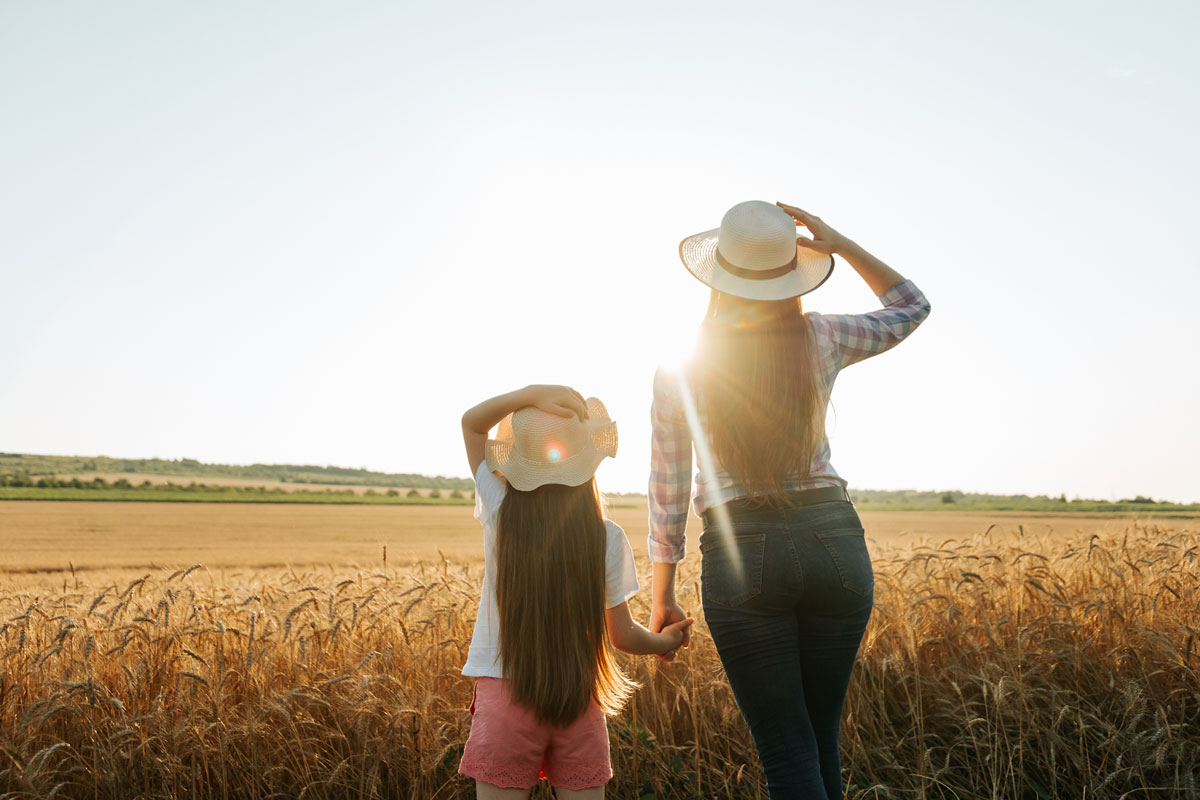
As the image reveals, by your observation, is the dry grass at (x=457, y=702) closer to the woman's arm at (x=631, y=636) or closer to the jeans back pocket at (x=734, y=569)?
the woman's arm at (x=631, y=636)

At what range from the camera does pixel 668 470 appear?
2725 millimetres

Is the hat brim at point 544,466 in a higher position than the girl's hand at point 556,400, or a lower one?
lower

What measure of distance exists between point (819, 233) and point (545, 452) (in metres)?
1.26

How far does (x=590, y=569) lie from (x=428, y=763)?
1.59m

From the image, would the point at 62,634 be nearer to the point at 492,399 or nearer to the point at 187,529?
the point at 492,399

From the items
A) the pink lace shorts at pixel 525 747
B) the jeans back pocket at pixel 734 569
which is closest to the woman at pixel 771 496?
the jeans back pocket at pixel 734 569

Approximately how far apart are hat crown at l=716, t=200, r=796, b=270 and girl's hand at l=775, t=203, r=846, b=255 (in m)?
0.19

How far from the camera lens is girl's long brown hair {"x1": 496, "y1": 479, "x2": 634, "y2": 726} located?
259cm

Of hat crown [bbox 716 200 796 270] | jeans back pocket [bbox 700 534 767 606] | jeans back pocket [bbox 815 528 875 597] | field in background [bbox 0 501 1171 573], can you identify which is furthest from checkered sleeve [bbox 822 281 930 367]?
field in background [bbox 0 501 1171 573]

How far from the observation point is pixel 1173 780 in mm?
3854

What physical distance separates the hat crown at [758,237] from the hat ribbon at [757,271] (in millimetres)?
13

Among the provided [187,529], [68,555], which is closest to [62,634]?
[68,555]

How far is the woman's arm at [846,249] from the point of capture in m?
3.01

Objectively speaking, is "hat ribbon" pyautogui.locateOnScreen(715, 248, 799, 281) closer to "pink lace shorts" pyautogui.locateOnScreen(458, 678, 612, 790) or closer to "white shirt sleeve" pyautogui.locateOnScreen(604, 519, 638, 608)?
"white shirt sleeve" pyautogui.locateOnScreen(604, 519, 638, 608)
